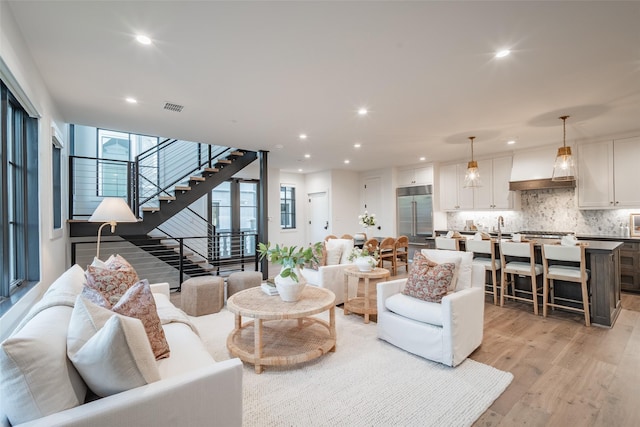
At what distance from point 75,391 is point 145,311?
0.51 metres

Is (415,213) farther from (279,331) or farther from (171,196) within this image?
(171,196)

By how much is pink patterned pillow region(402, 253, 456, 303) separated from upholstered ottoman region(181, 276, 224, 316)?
239cm

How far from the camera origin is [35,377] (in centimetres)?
101

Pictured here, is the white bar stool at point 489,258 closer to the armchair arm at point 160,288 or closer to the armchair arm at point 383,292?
the armchair arm at point 383,292

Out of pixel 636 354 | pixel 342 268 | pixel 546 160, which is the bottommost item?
pixel 636 354

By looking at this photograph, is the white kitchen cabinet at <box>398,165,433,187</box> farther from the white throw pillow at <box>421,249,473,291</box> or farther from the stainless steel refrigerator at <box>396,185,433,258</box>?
the white throw pillow at <box>421,249,473,291</box>

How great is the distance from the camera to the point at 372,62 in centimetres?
254

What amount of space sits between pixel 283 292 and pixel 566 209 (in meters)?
5.85

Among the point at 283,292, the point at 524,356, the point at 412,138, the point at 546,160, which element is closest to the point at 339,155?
Answer: the point at 412,138

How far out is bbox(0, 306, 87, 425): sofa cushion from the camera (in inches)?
38.4

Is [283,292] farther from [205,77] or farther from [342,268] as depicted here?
[205,77]

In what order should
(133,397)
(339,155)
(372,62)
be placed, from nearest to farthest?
(133,397) → (372,62) → (339,155)

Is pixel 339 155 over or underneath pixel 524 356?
over

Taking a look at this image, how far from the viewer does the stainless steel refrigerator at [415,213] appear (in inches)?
282
